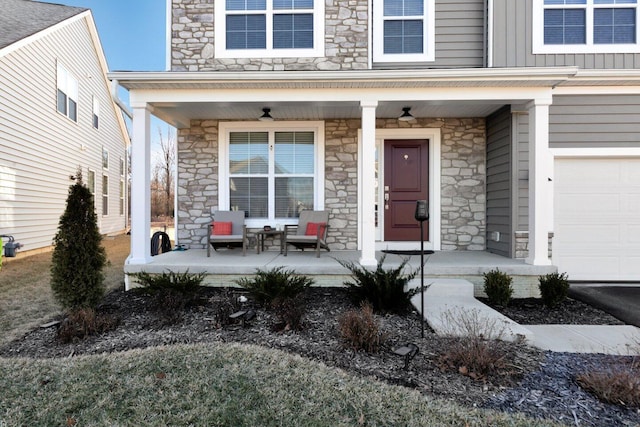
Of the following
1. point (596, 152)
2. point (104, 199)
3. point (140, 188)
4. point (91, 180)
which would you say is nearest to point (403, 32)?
point (596, 152)

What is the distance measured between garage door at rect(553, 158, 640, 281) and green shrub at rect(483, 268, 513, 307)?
74.5 inches

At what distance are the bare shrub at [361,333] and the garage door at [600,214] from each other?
4300 millimetres

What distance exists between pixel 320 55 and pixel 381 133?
1.66 metres

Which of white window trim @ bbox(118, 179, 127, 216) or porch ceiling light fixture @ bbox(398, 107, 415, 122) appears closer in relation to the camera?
porch ceiling light fixture @ bbox(398, 107, 415, 122)

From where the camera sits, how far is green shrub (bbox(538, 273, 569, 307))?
4.46 m

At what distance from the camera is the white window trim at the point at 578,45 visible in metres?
5.79

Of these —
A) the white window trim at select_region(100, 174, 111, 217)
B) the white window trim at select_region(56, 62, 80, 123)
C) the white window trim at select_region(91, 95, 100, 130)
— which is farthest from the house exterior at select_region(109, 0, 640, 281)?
the white window trim at select_region(100, 174, 111, 217)

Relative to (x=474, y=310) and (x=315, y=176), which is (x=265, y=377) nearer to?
(x=474, y=310)

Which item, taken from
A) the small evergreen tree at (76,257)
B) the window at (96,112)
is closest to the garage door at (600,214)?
the small evergreen tree at (76,257)

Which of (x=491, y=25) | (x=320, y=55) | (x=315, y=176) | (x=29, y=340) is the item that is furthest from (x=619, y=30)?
(x=29, y=340)

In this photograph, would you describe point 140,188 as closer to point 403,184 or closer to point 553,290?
point 403,184

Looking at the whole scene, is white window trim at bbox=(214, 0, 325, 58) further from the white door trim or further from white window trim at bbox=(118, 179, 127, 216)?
white window trim at bbox=(118, 179, 127, 216)

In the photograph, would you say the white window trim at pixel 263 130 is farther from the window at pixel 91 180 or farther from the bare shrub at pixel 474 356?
the window at pixel 91 180

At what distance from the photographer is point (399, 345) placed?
10.1 ft
